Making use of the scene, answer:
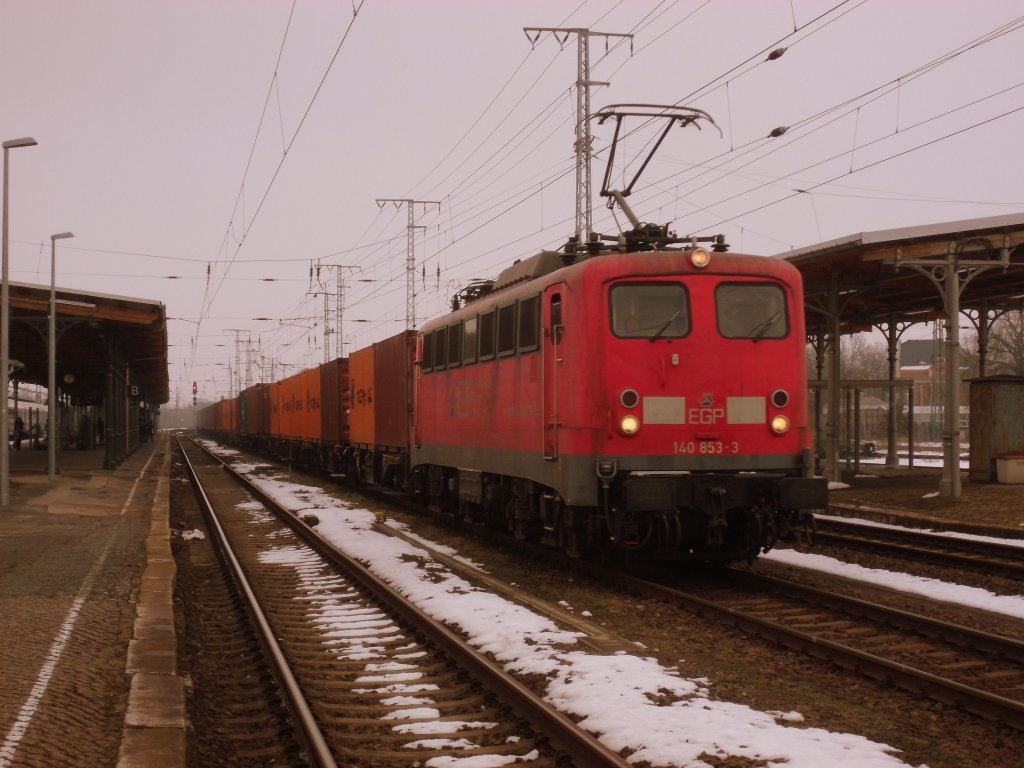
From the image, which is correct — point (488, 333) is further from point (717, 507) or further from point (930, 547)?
point (930, 547)

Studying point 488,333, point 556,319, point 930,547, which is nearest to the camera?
point 556,319

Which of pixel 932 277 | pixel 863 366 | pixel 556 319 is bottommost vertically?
pixel 556 319

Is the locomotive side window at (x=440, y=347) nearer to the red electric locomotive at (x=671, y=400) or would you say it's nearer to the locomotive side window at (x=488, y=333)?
the locomotive side window at (x=488, y=333)

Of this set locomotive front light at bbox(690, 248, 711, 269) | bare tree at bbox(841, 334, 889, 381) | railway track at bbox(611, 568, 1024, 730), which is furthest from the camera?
bare tree at bbox(841, 334, 889, 381)

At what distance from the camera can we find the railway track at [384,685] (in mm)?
5461

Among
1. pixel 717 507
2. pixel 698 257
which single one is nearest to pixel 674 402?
pixel 717 507

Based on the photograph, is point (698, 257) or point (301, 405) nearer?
point (698, 257)

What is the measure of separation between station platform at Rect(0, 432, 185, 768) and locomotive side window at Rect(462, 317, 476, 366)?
14.5ft

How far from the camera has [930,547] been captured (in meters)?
13.4

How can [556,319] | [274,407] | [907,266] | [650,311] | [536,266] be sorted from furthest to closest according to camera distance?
[274,407] → [907,266] → [536,266] → [556,319] → [650,311]

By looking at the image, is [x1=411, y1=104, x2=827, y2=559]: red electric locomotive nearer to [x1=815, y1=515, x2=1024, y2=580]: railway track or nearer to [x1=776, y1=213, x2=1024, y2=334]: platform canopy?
[x1=815, y1=515, x2=1024, y2=580]: railway track

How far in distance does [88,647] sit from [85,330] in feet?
86.1

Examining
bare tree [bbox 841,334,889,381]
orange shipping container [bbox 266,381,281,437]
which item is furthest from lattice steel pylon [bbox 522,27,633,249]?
bare tree [bbox 841,334,889,381]

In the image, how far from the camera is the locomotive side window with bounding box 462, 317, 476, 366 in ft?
44.5
